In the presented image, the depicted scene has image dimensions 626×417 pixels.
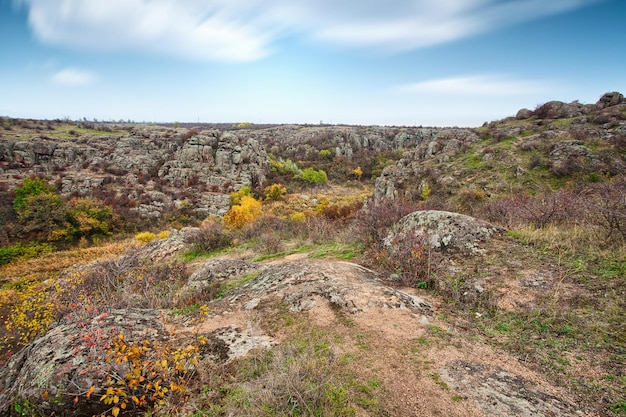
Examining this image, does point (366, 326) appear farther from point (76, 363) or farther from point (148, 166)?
point (148, 166)

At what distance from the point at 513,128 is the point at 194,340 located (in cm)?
3398

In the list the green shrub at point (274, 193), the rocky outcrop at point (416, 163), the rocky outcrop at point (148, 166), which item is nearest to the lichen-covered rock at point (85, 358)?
the rocky outcrop at point (416, 163)

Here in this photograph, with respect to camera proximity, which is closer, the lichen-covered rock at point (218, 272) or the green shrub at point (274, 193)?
the lichen-covered rock at point (218, 272)

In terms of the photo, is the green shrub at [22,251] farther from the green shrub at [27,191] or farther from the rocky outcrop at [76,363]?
the rocky outcrop at [76,363]

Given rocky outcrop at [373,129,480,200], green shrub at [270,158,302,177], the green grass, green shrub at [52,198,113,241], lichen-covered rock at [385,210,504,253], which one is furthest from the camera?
green shrub at [270,158,302,177]

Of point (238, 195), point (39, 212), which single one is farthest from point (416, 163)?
point (39, 212)

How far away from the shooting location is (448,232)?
6770mm

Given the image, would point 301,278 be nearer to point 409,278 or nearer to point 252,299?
point 252,299

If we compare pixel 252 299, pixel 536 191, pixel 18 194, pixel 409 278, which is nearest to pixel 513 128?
pixel 536 191

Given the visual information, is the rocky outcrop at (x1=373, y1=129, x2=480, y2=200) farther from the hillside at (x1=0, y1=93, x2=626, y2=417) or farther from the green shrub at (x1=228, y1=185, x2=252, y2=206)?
the green shrub at (x1=228, y1=185, x2=252, y2=206)

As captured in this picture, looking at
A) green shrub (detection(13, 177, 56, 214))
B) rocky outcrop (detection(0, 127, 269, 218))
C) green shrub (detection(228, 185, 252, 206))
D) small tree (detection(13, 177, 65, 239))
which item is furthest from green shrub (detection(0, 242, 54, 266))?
green shrub (detection(228, 185, 252, 206))

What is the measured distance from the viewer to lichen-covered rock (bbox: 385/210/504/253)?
254 inches

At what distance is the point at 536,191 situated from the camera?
17.6 meters

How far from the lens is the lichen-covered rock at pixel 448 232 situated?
6.46 metres
